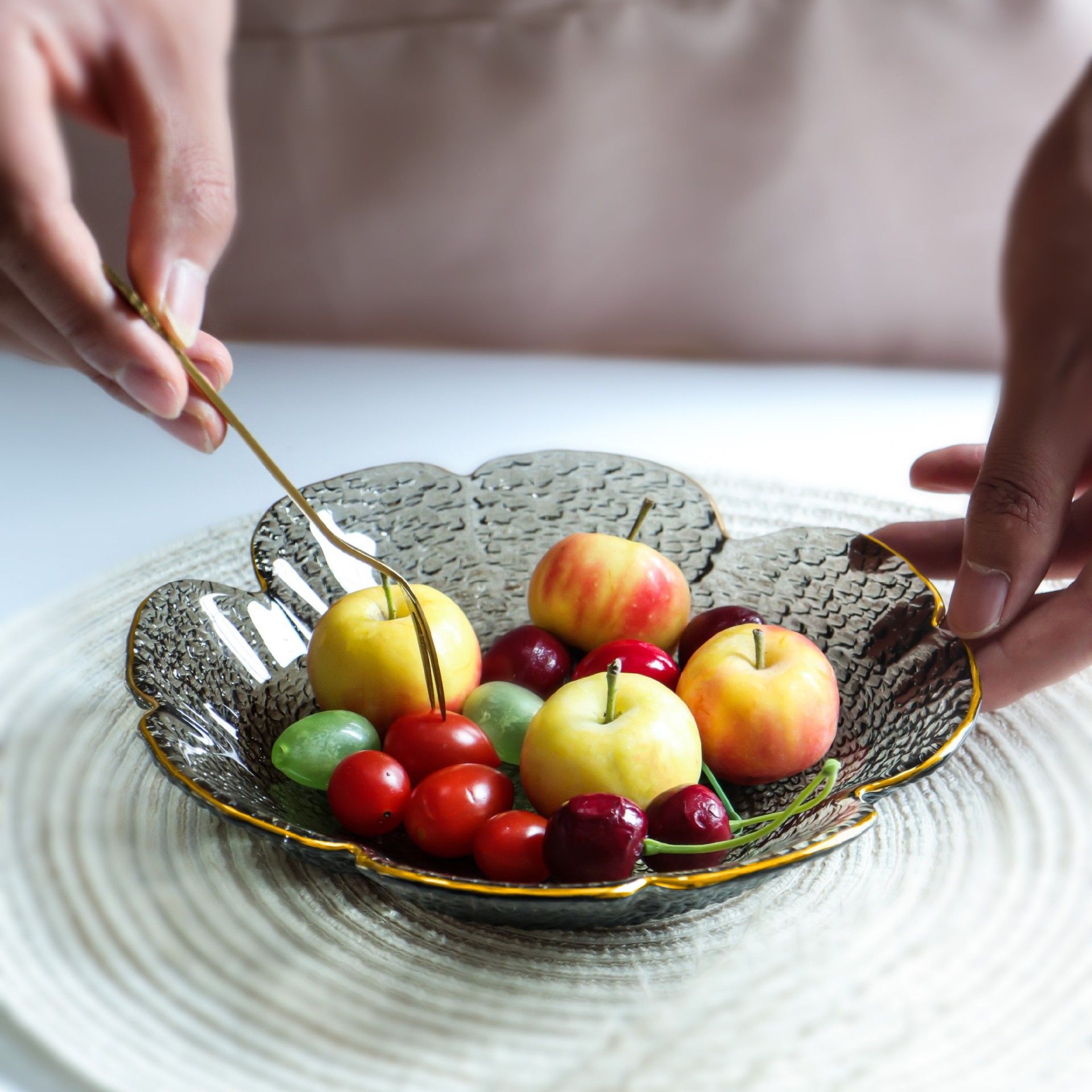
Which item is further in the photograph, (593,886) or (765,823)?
(765,823)

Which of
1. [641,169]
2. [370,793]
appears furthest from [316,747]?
[641,169]

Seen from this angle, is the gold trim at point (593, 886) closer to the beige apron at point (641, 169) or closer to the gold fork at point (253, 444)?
the gold fork at point (253, 444)

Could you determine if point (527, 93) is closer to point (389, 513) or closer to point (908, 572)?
point (389, 513)

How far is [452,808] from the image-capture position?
551 mm

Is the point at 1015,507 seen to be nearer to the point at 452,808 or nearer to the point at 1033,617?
the point at 1033,617

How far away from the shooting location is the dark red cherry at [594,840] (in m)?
0.50

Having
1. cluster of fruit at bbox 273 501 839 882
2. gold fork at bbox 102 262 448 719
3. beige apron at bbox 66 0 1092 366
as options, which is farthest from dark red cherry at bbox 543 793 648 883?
beige apron at bbox 66 0 1092 366

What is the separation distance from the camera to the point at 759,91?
1.54 m

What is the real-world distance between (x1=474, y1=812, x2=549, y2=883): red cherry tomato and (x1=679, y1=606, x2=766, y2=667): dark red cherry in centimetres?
20

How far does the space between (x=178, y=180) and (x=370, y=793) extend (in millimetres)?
306

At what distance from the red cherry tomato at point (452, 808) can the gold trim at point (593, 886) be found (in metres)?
0.06

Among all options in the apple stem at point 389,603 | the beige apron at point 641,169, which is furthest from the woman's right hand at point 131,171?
the beige apron at point 641,169

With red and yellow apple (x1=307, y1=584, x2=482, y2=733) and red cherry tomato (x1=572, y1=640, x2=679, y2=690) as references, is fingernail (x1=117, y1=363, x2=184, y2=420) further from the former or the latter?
red cherry tomato (x1=572, y1=640, x2=679, y2=690)

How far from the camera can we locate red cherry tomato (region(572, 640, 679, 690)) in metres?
0.66
